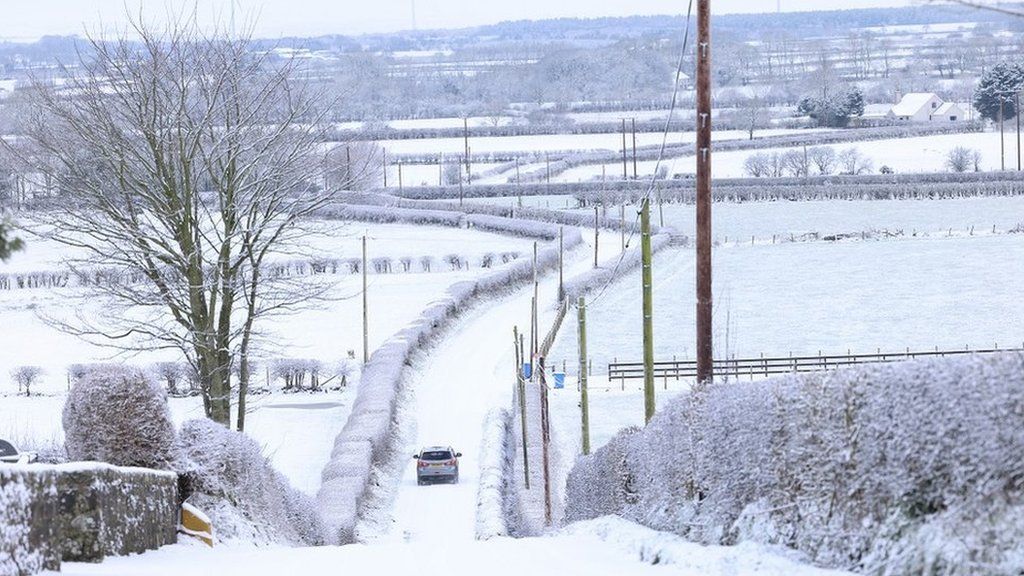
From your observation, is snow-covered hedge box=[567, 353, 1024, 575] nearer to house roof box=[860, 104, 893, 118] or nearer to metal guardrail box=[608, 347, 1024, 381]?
metal guardrail box=[608, 347, 1024, 381]

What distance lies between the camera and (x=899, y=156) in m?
134

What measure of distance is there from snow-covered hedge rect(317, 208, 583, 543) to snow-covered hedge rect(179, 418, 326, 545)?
21.6 feet

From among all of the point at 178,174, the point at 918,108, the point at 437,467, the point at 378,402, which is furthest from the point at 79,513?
the point at 918,108

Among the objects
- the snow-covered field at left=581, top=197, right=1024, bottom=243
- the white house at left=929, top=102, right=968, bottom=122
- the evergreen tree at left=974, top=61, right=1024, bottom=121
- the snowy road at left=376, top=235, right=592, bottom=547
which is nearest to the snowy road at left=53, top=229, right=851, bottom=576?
the snowy road at left=376, top=235, right=592, bottom=547

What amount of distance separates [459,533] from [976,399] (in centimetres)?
2251

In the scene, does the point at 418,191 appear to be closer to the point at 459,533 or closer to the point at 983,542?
the point at 459,533

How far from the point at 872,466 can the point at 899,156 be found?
127 meters

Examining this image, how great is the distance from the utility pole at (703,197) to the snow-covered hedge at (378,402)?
10.1 m

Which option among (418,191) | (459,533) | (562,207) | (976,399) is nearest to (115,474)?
(976,399)

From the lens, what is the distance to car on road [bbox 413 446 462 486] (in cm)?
3834

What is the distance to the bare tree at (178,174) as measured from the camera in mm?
29141

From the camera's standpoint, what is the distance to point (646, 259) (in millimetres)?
22781

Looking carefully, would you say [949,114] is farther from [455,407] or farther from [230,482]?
[230,482]

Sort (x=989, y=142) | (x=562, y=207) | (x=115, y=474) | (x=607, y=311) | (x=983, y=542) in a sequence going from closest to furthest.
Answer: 1. (x=983, y=542)
2. (x=115, y=474)
3. (x=607, y=311)
4. (x=562, y=207)
5. (x=989, y=142)
